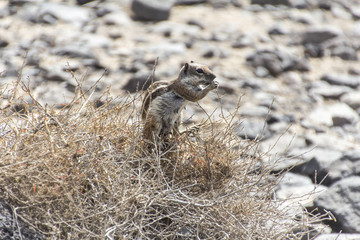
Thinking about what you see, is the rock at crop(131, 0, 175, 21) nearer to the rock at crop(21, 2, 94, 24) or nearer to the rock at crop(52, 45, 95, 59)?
the rock at crop(21, 2, 94, 24)

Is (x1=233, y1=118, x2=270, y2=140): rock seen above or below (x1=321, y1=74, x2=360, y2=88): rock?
above

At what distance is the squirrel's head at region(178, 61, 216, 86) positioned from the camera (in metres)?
4.24

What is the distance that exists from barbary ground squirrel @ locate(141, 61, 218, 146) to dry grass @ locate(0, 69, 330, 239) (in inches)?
6.3

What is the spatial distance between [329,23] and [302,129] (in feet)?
13.7

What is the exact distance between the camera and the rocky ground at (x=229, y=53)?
28.0 ft

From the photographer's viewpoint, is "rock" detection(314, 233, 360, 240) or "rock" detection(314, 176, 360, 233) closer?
"rock" detection(314, 233, 360, 240)

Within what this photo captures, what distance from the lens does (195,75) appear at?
4.25 m

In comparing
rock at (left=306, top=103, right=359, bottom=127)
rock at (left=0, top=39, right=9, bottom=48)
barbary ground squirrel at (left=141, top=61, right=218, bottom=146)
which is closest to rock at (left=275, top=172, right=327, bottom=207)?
barbary ground squirrel at (left=141, top=61, right=218, bottom=146)

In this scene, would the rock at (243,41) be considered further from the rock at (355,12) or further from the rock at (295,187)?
the rock at (295,187)

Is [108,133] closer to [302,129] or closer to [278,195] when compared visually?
Answer: [278,195]

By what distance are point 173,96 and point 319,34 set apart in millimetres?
7727

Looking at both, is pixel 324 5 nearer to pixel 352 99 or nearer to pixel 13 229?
pixel 352 99

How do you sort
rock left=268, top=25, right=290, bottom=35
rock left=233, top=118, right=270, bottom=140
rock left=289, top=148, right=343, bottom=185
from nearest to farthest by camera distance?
1. rock left=289, top=148, right=343, bottom=185
2. rock left=233, top=118, right=270, bottom=140
3. rock left=268, top=25, right=290, bottom=35

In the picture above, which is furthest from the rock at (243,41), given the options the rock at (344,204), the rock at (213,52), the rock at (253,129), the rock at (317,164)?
the rock at (344,204)
